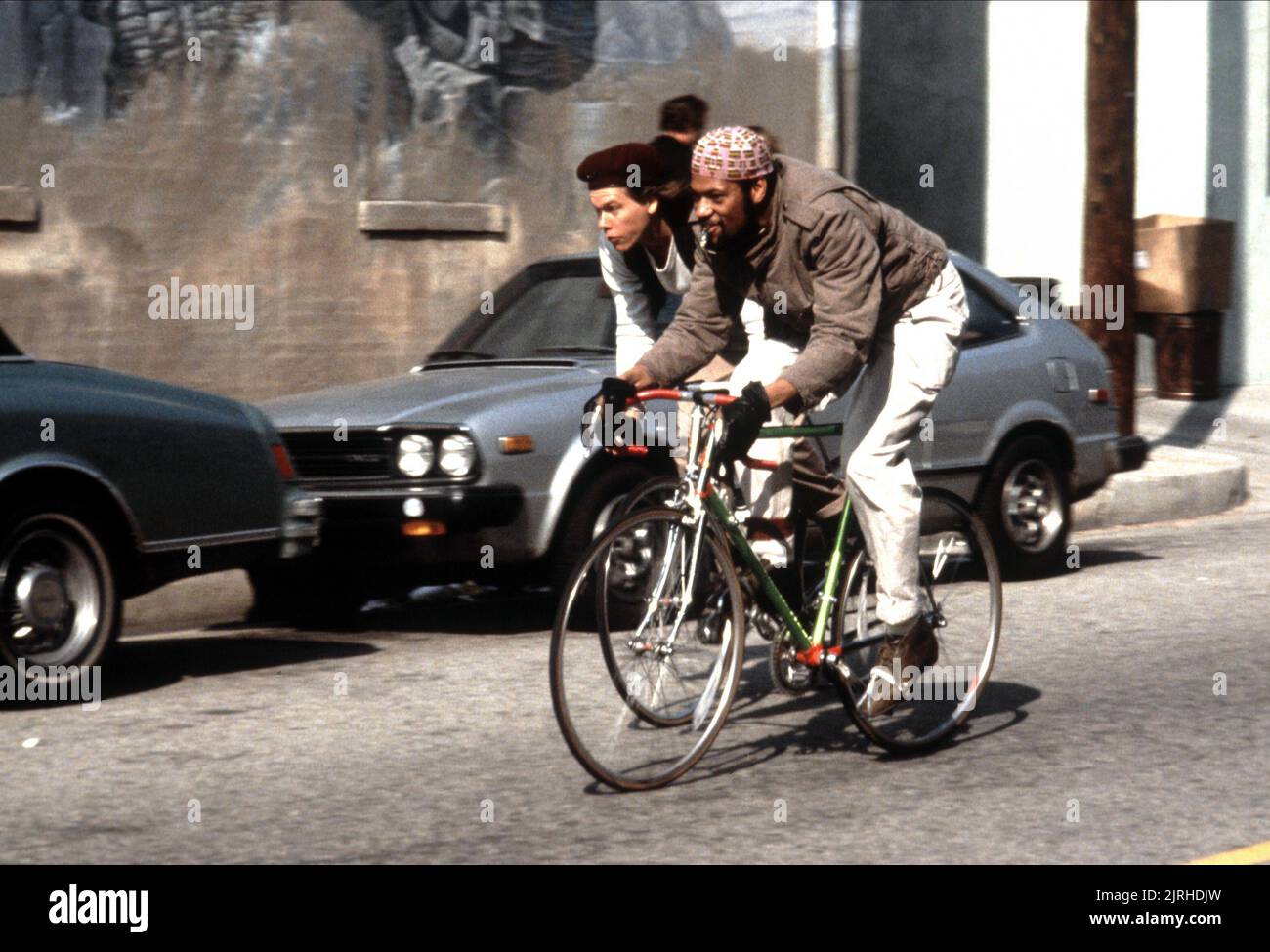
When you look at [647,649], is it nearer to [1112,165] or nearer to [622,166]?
[622,166]

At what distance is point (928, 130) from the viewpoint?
18344 millimetres

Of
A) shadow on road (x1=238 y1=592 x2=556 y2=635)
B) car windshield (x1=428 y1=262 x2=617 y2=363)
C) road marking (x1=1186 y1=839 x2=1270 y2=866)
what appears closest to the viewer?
road marking (x1=1186 y1=839 x2=1270 y2=866)

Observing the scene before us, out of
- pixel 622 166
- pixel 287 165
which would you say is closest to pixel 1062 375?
pixel 622 166

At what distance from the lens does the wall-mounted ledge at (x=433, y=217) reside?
1342 centimetres

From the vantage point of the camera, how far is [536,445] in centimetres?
824

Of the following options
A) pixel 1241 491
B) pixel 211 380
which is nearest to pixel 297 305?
pixel 211 380

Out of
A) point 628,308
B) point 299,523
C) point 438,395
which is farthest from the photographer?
point 438,395

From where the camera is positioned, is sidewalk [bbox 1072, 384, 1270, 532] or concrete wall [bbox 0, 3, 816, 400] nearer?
concrete wall [bbox 0, 3, 816, 400]

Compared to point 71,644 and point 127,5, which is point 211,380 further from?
point 71,644

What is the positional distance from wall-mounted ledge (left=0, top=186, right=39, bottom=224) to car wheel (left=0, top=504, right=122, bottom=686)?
520 cm

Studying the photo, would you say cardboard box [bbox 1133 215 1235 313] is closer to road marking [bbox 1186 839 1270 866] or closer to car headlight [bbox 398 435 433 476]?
car headlight [bbox 398 435 433 476]

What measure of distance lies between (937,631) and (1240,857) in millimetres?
1467

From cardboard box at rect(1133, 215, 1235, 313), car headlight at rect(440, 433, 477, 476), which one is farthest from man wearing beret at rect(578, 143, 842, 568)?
cardboard box at rect(1133, 215, 1235, 313)

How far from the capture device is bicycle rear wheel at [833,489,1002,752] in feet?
19.8
